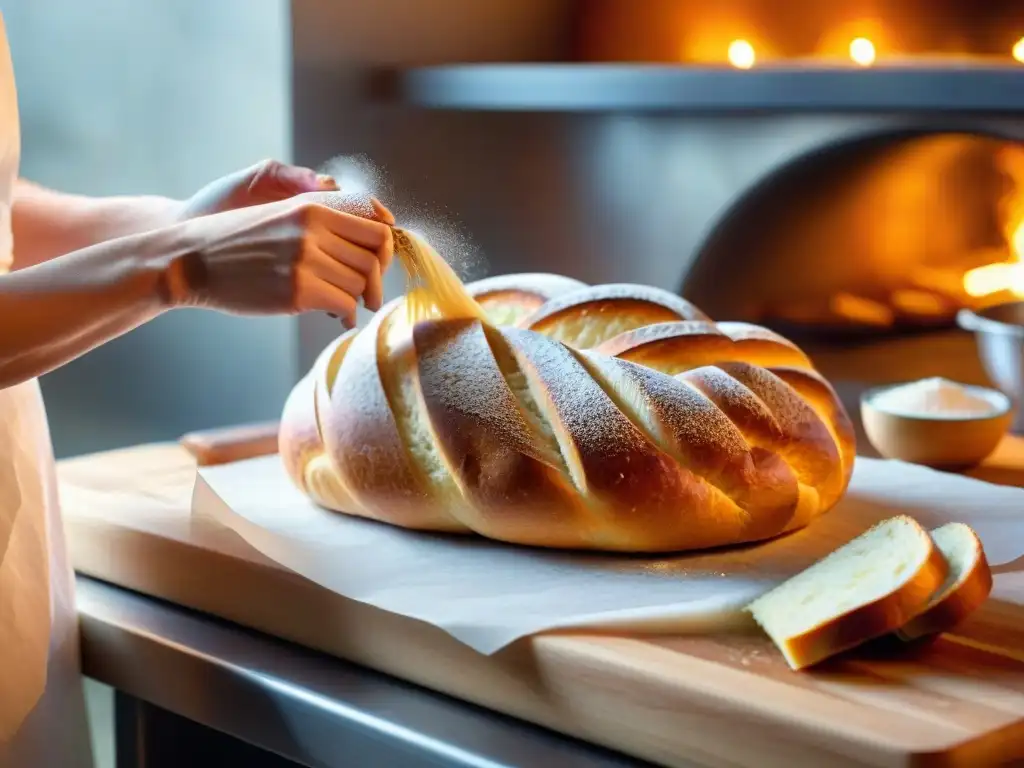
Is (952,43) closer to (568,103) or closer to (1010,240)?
(1010,240)

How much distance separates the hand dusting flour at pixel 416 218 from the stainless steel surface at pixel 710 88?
0.64 meters

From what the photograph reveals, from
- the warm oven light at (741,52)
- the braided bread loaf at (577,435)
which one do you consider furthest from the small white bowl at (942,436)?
the warm oven light at (741,52)

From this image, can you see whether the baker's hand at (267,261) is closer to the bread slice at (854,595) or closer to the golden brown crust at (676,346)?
the golden brown crust at (676,346)

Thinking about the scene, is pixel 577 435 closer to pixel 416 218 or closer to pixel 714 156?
pixel 416 218

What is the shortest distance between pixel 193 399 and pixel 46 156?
49 centimetres

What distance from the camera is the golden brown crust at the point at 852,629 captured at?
3.16 feet

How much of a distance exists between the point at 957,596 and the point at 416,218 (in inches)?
24.0

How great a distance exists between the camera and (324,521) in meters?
1.31

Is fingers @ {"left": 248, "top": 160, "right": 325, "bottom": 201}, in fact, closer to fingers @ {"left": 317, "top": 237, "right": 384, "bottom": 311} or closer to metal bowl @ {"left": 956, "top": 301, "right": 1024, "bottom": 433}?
fingers @ {"left": 317, "top": 237, "right": 384, "bottom": 311}

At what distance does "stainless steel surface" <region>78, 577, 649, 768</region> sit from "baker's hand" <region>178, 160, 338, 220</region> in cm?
39

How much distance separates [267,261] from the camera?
3.47ft

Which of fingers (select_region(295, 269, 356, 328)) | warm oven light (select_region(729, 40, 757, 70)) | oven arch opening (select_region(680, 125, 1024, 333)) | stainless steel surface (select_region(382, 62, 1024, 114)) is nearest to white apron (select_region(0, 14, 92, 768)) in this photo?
fingers (select_region(295, 269, 356, 328))

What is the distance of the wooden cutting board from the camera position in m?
0.88

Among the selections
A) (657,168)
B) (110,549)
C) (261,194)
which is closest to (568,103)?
(657,168)
